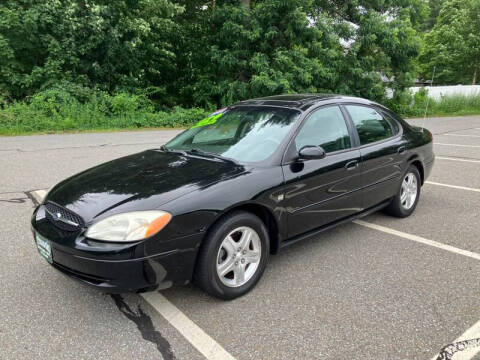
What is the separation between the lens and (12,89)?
14.3m

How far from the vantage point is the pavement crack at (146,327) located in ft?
7.62

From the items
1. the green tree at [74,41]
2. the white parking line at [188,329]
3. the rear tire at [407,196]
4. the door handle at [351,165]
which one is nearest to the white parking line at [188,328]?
the white parking line at [188,329]

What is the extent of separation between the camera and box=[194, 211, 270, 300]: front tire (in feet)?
8.79

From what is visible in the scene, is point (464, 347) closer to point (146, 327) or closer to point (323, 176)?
point (323, 176)

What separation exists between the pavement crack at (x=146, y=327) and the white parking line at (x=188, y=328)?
4.7 inches

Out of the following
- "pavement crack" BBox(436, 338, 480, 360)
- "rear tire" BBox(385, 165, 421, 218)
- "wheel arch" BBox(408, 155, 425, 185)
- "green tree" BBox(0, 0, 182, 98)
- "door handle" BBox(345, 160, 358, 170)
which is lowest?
"pavement crack" BBox(436, 338, 480, 360)

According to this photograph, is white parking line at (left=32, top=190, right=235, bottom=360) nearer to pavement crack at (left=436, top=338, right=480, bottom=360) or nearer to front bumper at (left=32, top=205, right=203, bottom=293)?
front bumper at (left=32, top=205, right=203, bottom=293)

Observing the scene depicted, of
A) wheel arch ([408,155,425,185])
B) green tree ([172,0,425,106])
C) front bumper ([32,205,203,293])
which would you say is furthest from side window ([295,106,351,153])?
green tree ([172,0,425,106])

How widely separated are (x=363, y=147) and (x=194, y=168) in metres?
1.85

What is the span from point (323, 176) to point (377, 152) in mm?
961

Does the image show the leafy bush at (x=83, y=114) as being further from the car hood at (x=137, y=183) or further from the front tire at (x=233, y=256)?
the front tire at (x=233, y=256)

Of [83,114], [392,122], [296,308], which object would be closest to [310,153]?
[296,308]

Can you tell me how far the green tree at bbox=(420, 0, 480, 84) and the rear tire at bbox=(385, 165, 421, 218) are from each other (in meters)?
36.5

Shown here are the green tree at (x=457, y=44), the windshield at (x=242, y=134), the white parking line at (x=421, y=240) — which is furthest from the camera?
the green tree at (x=457, y=44)
